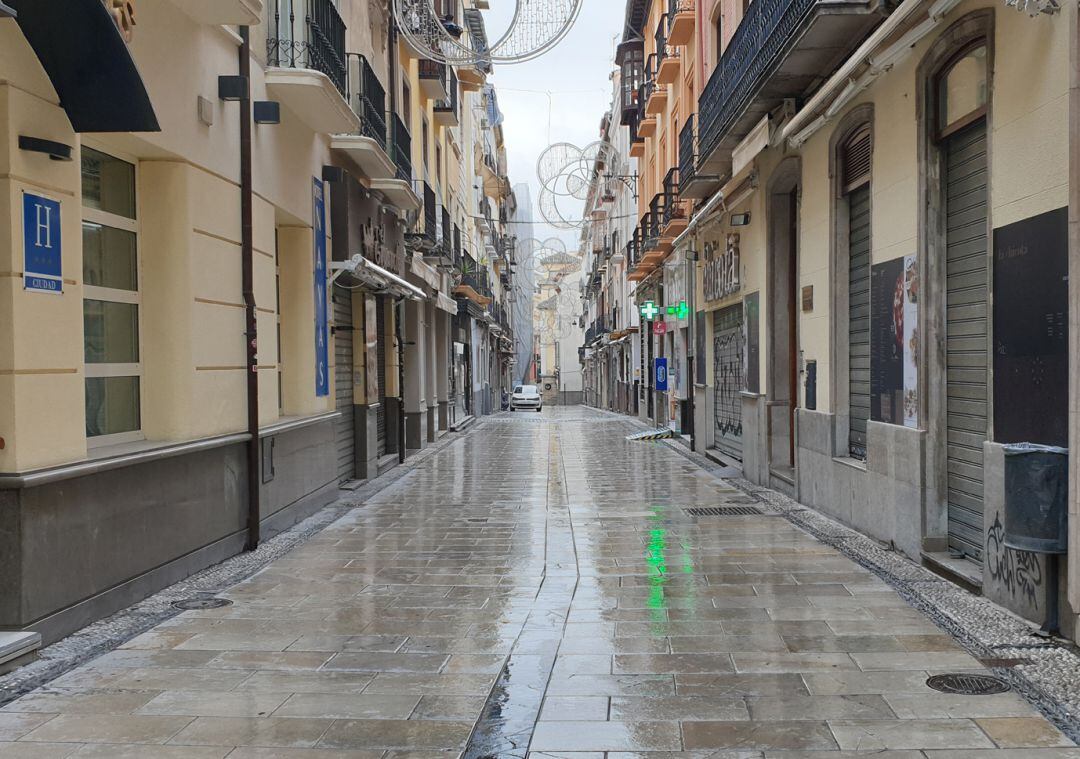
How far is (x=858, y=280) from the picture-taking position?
9.98 m

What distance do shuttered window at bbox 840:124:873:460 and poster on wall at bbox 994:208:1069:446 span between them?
3.34 metres

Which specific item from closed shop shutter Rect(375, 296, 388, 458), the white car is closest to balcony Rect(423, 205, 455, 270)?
closed shop shutter Rect(375, 296, 388, 458)

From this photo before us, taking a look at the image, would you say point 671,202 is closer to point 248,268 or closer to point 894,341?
point 894,341

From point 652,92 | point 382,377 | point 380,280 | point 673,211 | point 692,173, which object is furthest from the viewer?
point 652,92

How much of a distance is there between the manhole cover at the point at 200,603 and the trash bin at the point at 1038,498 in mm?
5381

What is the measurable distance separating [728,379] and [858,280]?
6799 mm

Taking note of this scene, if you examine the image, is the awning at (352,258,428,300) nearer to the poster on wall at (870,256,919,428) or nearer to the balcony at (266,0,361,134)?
the balcony at (266,0,361,134)

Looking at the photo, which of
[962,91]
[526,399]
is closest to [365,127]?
[962,91]

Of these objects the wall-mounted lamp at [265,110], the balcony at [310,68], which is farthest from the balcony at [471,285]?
the wall-mounted lamp at [265,110]

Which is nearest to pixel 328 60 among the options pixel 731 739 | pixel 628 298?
pixel 731 739

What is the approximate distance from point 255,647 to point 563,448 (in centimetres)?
1552

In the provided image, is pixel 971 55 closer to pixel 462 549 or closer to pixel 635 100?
pixel 462 549

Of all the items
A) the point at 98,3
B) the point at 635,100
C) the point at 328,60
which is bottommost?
the point at 98,3

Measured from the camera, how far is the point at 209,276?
8.08 metres
